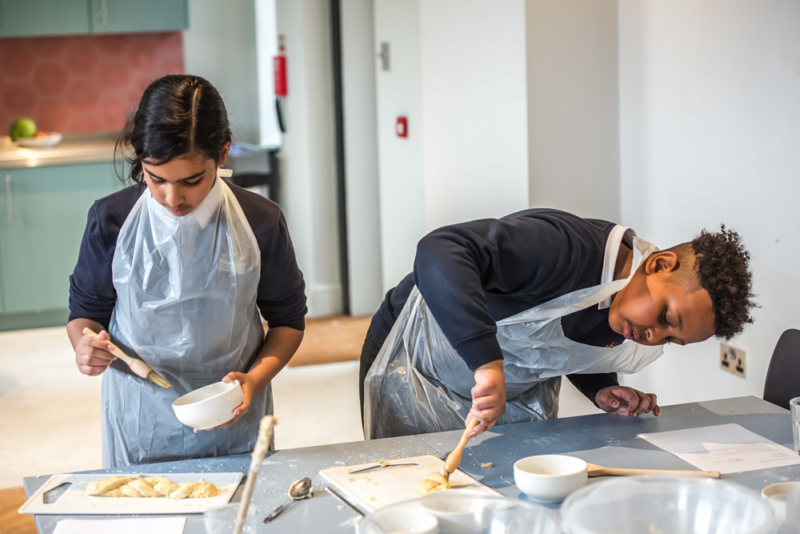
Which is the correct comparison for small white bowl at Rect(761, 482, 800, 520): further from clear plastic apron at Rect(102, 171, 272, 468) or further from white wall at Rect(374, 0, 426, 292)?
white wall at Rect(374, 0, 426, 292)

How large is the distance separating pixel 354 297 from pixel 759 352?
2716 millimetres

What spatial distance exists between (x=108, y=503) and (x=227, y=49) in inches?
168

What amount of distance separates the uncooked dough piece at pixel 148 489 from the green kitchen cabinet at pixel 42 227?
3.23 meters

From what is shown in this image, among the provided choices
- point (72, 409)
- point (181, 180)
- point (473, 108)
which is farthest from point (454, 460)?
point (72, 409)

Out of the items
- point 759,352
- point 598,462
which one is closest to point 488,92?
point 759,352

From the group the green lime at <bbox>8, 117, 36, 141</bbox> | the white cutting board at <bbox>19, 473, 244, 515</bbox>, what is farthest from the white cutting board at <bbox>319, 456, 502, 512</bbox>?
the green lime at <bbox>8, 117, 36, 141</bbox>

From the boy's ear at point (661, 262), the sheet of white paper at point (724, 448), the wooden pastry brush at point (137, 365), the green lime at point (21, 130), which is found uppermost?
the green lime at point (21, 130)

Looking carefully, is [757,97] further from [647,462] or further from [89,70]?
[89,70]

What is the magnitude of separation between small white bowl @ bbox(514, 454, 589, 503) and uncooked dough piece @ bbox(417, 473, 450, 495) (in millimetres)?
106

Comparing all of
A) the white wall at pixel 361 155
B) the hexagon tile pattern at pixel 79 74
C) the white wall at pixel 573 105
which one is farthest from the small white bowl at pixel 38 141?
the white wall at pixel 573 105

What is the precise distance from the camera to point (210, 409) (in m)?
1.12

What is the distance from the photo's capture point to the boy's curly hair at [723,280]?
45.0 inches

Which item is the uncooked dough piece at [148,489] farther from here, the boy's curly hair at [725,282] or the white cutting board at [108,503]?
the boy's curly hair at [725,282]

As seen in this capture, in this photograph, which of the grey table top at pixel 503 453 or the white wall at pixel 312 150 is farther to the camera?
the white wall at pixel 312 150
